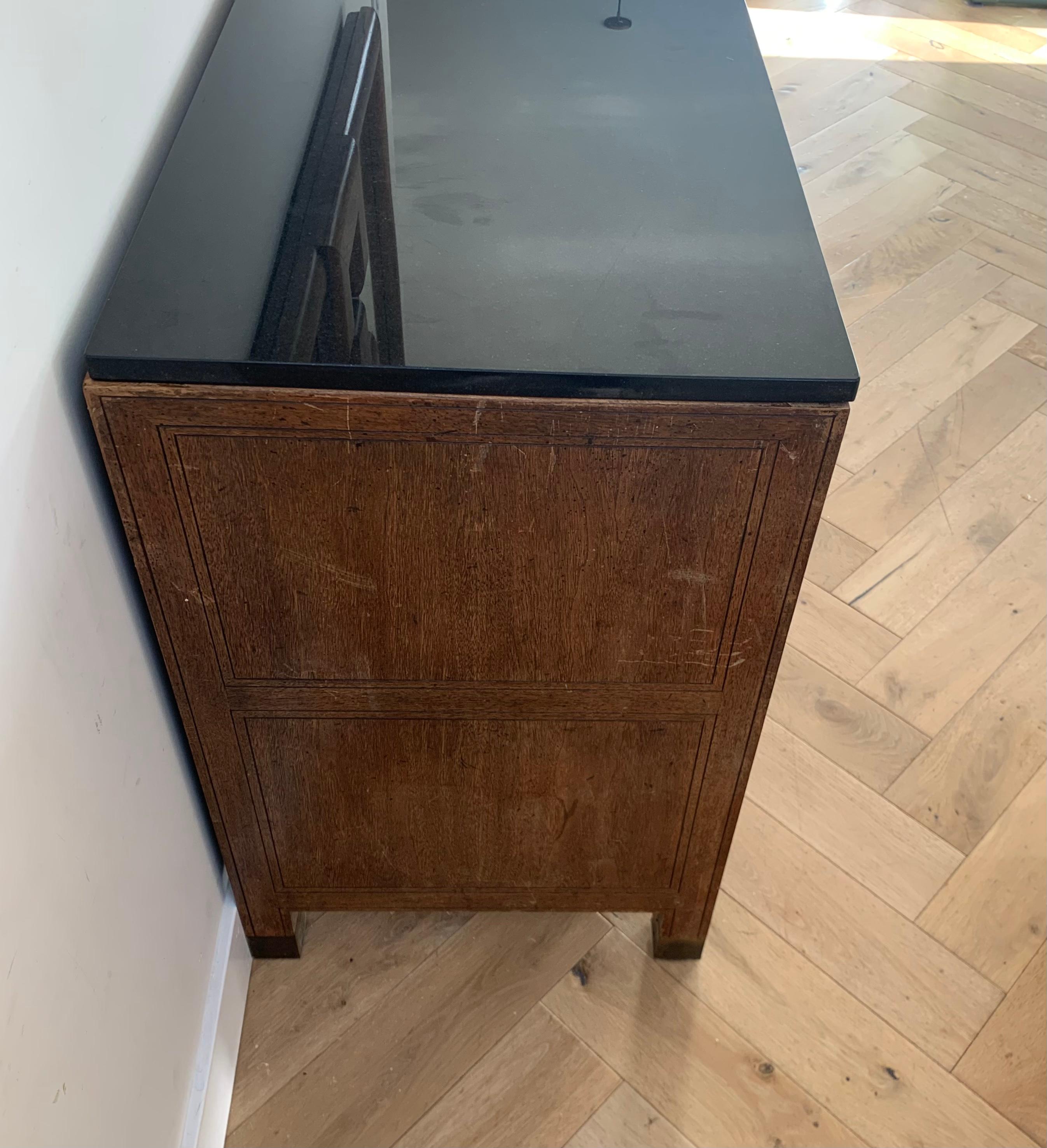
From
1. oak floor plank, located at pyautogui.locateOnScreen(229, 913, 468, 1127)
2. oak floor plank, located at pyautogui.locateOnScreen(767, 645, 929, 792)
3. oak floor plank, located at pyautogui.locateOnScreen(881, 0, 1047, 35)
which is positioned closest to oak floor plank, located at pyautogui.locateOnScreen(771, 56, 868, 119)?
oak floor plank, located at pyautogui.locateOnScreen(881, 0, 1047, 35)

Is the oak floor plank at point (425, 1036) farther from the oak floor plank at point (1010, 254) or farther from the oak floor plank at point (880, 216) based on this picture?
the oak floor plank at point (1010, 254)

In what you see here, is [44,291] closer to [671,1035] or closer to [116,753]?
[116,753]

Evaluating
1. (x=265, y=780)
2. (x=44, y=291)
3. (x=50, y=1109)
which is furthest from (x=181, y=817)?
(x=44, y=291)

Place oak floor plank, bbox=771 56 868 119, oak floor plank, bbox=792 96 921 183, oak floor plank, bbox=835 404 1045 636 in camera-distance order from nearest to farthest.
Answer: oak floor plank, bbox=835 404 1045 636
oak floor plank, bbox=792 96 921 183
oak floor plank, bbox=771 56 868 119

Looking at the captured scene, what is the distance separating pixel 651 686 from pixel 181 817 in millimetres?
408

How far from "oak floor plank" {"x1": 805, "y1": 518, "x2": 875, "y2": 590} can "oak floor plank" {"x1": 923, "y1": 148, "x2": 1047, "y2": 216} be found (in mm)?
1067

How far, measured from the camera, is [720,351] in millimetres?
653

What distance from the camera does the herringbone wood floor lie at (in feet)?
3.41

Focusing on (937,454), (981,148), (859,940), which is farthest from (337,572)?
(981,148)

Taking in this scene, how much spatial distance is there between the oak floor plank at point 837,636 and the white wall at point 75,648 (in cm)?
89

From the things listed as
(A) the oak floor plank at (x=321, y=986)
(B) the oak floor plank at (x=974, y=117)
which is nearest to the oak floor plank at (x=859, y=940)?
(A) the oak floor plank at (x=321, y=986)

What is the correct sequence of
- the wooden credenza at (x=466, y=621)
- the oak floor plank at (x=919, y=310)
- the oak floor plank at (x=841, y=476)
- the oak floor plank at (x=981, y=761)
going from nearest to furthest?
1. the wooden credenza at (x=466, y=621)
2. the oak floor plank at (x=981, y=761)
3. the oak floor plank at (x=841, y=476)
4. the oak floor plank at (x=919, y=310)

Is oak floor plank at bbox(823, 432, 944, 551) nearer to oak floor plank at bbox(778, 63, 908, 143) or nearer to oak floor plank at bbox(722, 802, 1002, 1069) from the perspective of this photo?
oak floor plank at bbox(722, 802, 1002, 1069)

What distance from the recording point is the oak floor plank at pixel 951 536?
150cm
